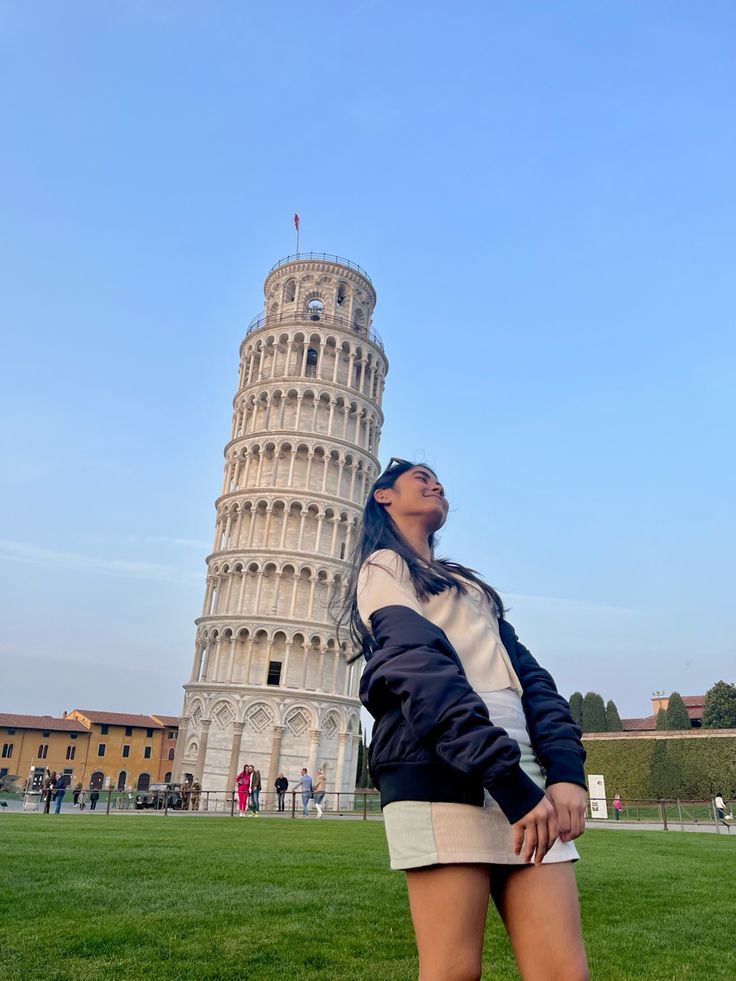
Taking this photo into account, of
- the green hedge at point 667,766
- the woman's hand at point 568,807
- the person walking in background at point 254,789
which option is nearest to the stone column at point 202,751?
the person walking in background at point 254,789

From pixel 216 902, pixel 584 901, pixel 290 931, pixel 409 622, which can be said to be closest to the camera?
pixel 409 622

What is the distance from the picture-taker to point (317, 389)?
182 ft

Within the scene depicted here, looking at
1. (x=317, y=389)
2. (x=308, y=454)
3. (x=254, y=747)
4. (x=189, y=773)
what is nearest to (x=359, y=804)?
(x=254, y=747)

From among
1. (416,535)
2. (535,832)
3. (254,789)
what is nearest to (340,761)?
(254,789)

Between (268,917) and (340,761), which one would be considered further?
(340,761)

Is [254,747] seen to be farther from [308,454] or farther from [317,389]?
[317,389]

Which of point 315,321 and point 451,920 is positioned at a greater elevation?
point 315,321

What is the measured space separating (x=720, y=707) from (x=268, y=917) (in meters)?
60.0

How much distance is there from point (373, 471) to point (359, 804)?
24.8 m

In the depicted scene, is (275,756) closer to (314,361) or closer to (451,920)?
(314,361)

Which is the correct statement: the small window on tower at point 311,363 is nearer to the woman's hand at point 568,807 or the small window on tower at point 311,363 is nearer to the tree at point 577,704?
the tree at point 577,704

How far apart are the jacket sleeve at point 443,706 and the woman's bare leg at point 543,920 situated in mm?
294

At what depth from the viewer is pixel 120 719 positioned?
95.7 meters

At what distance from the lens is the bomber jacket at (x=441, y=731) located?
236cm
